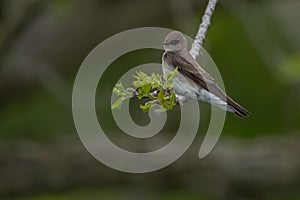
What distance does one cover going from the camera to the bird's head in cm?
195

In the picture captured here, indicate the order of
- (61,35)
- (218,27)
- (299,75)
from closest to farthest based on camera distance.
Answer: (299,75), (61,35), (218,27)

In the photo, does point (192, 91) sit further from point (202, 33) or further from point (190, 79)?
point (202, 33)

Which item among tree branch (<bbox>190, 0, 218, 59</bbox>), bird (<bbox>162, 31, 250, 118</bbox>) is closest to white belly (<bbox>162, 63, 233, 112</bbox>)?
bird (<bbox>162, 31, 250, 118</bbox>)

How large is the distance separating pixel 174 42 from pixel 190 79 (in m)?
0.10

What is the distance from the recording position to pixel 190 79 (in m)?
1.95

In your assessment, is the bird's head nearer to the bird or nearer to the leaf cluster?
the bird

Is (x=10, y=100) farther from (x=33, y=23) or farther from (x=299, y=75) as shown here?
(x=299, y=75)

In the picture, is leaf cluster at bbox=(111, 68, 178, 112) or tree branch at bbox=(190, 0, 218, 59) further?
tree branch at bbox=(190, 0, 218, 59)

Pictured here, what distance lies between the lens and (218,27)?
25.8 ft

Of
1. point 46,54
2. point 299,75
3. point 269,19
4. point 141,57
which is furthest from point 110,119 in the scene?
point 299,75

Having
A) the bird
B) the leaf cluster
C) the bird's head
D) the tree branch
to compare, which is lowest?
the leaf cluster

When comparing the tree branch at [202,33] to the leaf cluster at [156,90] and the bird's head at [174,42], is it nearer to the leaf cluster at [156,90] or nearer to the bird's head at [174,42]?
the bird's head at [174,42]

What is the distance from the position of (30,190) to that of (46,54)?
130 cm

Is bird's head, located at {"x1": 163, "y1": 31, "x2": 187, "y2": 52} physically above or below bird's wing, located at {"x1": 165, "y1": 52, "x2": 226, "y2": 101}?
above
